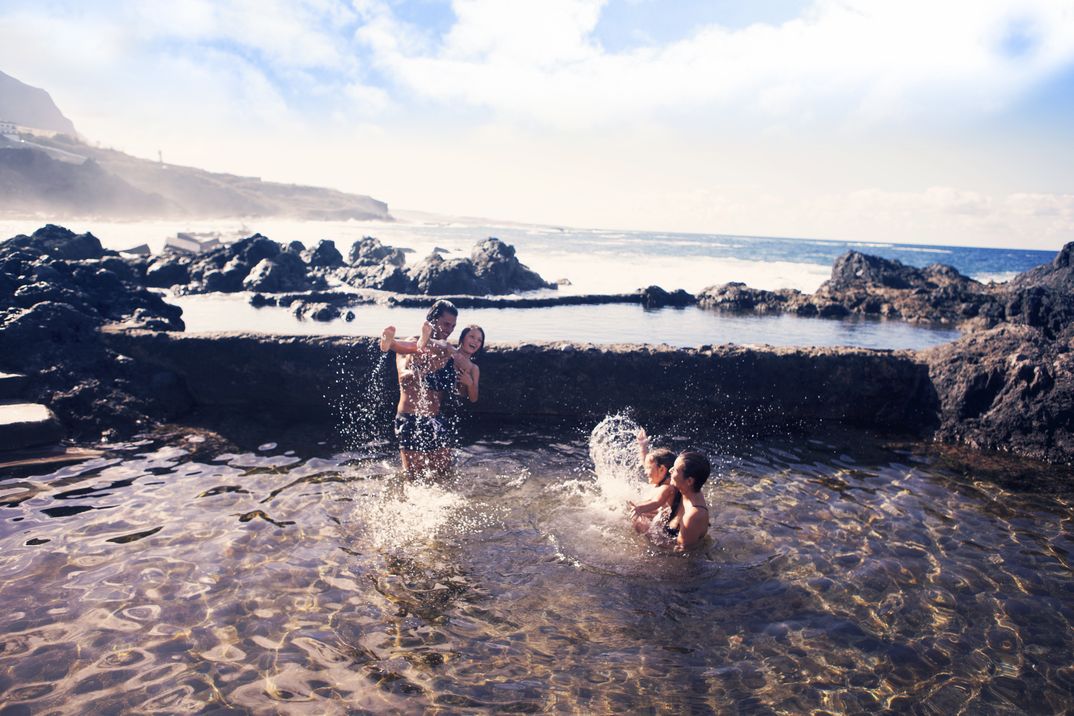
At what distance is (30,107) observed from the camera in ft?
510

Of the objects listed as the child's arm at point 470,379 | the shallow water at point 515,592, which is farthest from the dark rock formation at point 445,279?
the child's arm at point 470,379

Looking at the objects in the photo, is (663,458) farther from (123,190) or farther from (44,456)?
(123,190)

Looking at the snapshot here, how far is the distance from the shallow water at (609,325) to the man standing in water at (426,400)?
6.12 m

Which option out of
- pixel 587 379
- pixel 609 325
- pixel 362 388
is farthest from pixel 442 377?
pixel 609 325

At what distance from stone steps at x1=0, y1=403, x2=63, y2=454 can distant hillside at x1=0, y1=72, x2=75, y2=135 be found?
187249mm

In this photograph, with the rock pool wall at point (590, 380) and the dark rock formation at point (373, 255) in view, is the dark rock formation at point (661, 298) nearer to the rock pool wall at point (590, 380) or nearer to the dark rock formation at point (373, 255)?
the dark rock formation at point (373, 255)

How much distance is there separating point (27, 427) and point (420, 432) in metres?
4.31

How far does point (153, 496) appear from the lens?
18.3 feet

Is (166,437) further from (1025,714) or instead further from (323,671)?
(1025,714)

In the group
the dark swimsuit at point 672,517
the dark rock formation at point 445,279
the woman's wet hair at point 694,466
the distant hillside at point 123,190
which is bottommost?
the dark swimsuit at point 672,517

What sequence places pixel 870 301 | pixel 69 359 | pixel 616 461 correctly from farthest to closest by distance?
pixel 870 301 → pixel 69 359 → pixel 616 461

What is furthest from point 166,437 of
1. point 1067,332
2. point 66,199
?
point 66,199

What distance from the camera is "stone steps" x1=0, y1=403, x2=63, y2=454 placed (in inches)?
249

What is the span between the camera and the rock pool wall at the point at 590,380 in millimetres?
7801
